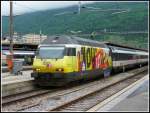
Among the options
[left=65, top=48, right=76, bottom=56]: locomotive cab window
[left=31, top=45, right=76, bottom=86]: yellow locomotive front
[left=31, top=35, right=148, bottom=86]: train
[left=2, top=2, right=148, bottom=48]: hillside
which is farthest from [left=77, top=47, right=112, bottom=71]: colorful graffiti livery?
[left=2, top=2, right=148, bottom=48]: hillside

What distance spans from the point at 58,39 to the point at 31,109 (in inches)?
437

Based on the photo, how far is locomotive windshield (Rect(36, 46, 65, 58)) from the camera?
2573cm

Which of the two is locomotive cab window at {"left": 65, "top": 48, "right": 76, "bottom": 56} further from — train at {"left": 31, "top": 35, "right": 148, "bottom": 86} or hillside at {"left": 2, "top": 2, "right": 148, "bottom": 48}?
hillside at {"left": 2, "top": 2, "right": 148, "bottom": 48}

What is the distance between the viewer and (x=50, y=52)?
1025 inches

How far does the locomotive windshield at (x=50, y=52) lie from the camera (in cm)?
2573

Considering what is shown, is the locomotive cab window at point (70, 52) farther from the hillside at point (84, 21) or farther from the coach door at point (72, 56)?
the hillside at point (84, 21)

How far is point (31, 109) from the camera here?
52.6ft

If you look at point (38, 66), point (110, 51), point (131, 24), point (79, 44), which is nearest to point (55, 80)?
point (38, 66)

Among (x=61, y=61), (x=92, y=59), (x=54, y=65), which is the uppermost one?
(x=92, y=59)

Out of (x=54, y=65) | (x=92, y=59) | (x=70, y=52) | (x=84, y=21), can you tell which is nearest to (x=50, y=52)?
(x=54, y=65)

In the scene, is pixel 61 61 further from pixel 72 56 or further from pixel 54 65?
pixel 72 56

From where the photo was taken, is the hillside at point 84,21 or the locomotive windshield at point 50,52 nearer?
the locomotive windshield at point 50,52

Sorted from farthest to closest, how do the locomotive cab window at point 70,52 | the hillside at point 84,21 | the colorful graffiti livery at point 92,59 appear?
the hillside at point 84,21 < the colorful graffiti livery at point 92,59 < the locomotive cab window at point 70,52

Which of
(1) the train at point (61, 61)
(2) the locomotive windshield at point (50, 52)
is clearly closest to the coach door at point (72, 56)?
(1) the train at point (61, 61)
